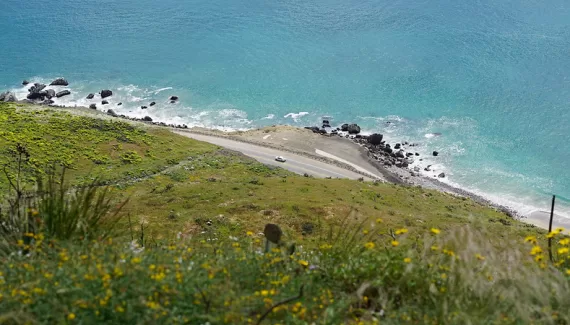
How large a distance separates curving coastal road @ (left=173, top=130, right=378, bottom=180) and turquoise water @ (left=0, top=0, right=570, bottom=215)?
1547 centimetres

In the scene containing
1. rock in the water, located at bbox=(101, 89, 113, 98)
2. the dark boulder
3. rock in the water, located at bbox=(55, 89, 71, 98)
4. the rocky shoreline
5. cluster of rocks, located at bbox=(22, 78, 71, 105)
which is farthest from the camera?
rock in the water, located at bbox=(101, 89, 113, 98)

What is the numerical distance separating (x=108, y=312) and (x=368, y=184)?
44625mm

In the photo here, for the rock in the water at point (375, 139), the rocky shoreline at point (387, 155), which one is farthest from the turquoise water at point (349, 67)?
the rock in the water at point (375, 139)

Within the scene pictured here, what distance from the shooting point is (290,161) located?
64125 millimetres

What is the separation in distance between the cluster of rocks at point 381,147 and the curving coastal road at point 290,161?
821cm

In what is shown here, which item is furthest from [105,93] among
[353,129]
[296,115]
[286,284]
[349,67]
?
[286,284]

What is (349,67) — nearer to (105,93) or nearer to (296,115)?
(296,115)

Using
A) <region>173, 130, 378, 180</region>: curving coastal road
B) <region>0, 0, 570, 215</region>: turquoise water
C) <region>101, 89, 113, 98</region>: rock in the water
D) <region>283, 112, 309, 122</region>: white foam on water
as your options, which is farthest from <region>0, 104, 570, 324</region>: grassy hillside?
<region>101, 89, 113, 98</region>: rock in the water

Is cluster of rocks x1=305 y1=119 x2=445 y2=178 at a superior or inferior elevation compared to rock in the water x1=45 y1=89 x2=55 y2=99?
inferior

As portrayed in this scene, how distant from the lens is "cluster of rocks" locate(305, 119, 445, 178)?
6919 centimetres

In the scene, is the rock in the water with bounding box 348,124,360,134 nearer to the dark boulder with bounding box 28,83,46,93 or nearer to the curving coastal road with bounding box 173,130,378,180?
the curving coastal road with bounding box 173,130,378,180

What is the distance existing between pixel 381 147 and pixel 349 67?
2947cm

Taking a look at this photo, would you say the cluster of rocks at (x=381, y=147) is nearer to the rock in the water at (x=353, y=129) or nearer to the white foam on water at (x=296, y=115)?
the rock in the water at (x=353, y=129)

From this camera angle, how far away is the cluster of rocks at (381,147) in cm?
6919
